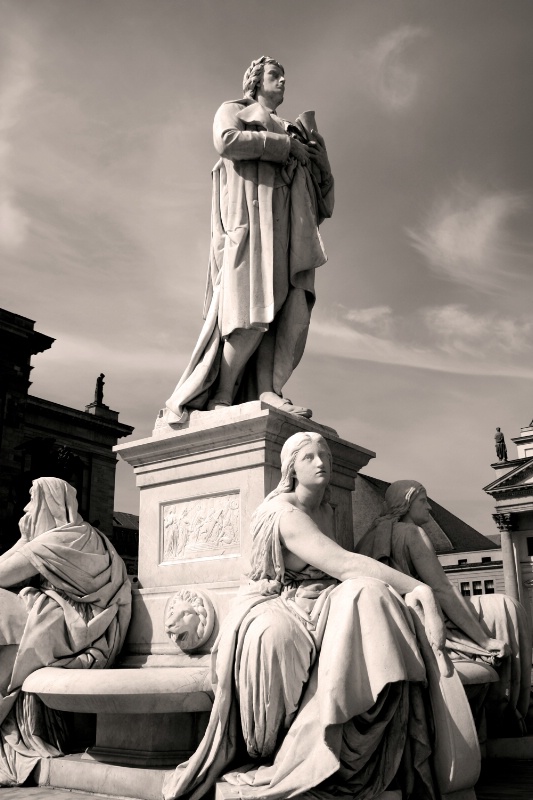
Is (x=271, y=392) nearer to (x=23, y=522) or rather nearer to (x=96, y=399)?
(x=23, y=522)

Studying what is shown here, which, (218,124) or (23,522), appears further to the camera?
(218,124)

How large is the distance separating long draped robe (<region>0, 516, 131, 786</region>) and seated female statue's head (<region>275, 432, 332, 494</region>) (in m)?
1.64

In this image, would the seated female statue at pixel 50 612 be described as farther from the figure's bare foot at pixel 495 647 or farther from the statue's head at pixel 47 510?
the figure's bare foot at pixel 495 647

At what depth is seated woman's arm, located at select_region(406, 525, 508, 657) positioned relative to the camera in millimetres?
5121

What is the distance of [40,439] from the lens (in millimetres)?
37156

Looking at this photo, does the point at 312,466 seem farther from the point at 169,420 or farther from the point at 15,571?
the point at 15,571

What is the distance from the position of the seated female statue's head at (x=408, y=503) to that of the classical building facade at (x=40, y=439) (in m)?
29.0

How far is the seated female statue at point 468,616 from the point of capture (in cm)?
512

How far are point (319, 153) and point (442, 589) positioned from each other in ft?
12.5

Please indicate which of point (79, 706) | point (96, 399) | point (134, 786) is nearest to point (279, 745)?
point (134, 786)

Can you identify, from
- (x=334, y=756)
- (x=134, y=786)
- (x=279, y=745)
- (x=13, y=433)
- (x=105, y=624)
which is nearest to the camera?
(x=334, y=756)

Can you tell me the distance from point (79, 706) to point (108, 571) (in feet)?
4.14

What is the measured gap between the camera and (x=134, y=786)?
3814 mm

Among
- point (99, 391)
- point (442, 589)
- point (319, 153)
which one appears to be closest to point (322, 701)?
point (442, 589)
